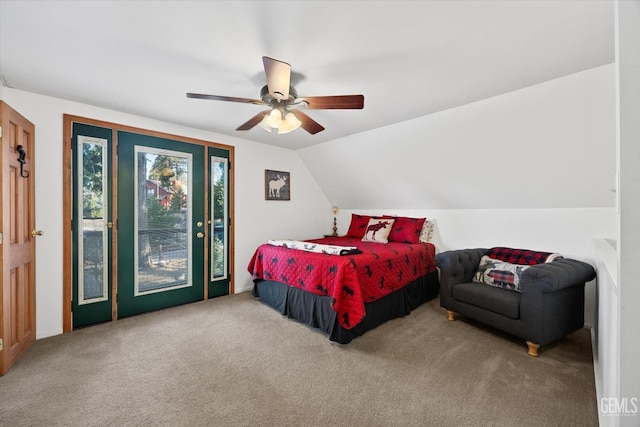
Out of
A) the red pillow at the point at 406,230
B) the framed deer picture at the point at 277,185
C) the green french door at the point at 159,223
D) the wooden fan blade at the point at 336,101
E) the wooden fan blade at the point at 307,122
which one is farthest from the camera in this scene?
the framed deer picture at the point at 277,185

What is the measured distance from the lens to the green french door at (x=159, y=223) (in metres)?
3.00

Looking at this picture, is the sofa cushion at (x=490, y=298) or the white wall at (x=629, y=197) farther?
the sofa cushion at (x=490, y=298)

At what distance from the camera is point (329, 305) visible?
2.55m

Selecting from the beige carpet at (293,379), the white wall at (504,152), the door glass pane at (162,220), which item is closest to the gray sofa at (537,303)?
the beige carpet at (293,379)

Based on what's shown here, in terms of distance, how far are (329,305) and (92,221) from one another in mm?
2646

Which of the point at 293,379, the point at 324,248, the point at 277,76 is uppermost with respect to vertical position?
the point at 277,76

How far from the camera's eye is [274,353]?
7.34 ft

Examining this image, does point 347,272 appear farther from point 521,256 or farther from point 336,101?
point 521,256

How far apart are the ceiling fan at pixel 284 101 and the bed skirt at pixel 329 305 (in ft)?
5.49

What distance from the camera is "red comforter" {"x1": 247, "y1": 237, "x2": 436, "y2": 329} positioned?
7.85 ft

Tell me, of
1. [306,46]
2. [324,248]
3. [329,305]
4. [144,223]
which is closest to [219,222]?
[144,223]

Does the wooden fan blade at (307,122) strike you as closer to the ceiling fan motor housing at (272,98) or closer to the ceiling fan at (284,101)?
the ceiling fan at (284,101)

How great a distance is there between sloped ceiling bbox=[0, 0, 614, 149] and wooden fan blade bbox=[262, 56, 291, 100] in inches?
7.9

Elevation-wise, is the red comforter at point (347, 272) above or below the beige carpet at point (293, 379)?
above
